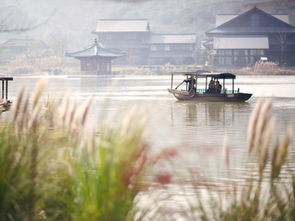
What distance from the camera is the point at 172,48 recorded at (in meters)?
97.1

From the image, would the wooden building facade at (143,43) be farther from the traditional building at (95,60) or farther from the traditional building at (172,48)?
the traditional building at (95,60)

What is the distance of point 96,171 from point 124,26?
101129mm

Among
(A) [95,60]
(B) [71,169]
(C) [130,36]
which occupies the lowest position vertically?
(B) [71,169]

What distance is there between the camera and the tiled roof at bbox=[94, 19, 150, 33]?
103m

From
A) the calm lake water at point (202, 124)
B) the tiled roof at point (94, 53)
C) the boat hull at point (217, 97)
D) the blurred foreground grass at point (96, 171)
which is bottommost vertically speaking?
the calm lake water at point (202, 124)

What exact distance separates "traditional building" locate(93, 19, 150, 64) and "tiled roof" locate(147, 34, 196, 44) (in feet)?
5.22

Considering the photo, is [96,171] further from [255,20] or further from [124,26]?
[124,26]

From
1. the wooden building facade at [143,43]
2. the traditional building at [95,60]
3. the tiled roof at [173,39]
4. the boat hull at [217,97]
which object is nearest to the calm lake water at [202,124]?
the boat hull at [217,97]

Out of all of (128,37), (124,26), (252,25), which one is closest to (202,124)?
(252,25)

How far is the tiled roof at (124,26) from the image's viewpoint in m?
103

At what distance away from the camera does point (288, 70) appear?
82250mm

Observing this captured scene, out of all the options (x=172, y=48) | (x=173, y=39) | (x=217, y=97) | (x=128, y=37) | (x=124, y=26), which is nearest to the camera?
(x=217, y=97)

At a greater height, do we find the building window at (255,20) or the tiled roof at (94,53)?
the building window at (255,20)

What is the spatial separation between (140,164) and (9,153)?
1.18m
